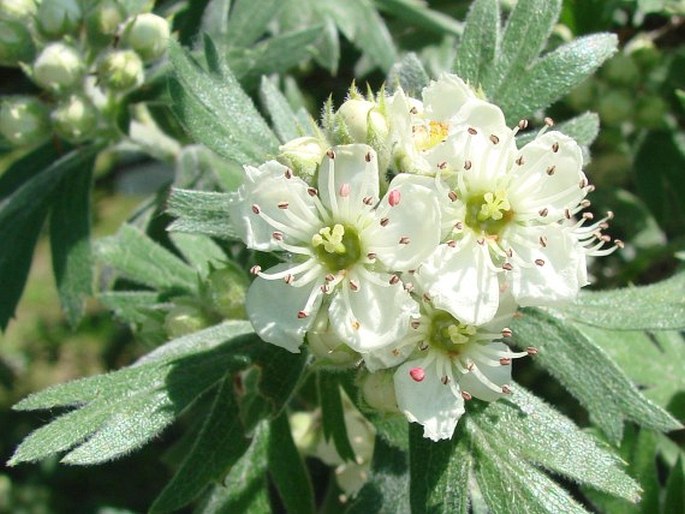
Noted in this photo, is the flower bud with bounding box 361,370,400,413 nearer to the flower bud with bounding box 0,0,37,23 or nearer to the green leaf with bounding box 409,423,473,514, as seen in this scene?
the green leaf with bounding box 409,423,473,514

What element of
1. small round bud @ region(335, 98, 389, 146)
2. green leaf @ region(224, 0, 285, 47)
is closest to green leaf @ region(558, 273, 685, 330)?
small round bud @ region(335, 98, 389, 146)

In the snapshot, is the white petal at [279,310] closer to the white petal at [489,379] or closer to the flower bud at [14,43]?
the white petal at [489,379]

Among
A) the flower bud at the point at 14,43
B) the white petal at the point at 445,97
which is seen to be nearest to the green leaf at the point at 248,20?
the flower bud at the point at 14,43

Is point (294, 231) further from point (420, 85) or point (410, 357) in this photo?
point (420, 85)

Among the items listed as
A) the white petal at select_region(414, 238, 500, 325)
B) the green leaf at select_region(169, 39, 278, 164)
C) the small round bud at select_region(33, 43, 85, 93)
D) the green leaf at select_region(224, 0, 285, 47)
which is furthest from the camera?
the green leaf at select_region(224, 0, 285, 47)

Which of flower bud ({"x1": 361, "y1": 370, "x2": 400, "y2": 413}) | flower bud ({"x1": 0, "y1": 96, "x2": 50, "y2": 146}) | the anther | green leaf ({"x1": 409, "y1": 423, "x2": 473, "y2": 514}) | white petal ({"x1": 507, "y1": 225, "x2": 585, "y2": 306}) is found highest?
white petal ({"x1": 507, "y1": 225, "x2": 585, "y2": 306})

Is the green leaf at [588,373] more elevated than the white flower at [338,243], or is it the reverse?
the white flower at [338,243]

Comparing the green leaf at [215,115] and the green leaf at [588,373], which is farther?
the green leaf at [215,115]
